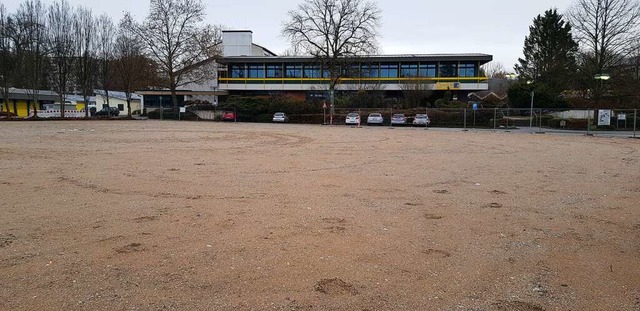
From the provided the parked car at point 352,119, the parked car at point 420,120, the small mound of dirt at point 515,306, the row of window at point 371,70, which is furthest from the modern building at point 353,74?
the small mound of dirt at point 515,306

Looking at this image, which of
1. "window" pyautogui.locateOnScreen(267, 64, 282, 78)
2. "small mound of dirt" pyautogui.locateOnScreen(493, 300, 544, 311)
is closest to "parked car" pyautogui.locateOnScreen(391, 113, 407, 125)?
"window" pyautogui.locateOnScreen(267, 64, 282, 78)

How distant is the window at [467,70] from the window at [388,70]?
9.01m

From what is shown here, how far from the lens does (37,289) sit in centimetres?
442

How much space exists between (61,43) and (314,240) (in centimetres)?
5492

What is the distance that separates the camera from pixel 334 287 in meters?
4.62

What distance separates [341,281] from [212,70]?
6457 cm

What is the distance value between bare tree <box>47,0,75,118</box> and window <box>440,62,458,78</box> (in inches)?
1823

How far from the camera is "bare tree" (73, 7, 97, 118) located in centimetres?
5347

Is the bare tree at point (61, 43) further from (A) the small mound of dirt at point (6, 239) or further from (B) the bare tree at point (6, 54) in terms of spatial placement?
(A) the small mound of dirt at point (6, 239)

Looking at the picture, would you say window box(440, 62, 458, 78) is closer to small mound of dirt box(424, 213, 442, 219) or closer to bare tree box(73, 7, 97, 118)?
bare tree box(73, 7, 97, 118)

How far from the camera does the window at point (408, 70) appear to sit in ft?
225

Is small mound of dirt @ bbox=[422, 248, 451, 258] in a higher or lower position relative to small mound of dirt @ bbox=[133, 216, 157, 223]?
lower

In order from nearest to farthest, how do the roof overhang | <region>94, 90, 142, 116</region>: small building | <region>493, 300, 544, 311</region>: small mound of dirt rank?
<region>493, 300, 544, 311</region>: small mound of dirt
the roof overhang
<region>94, 90, 142, 116</region>: small building

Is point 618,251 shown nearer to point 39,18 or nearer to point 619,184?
point 619,184
